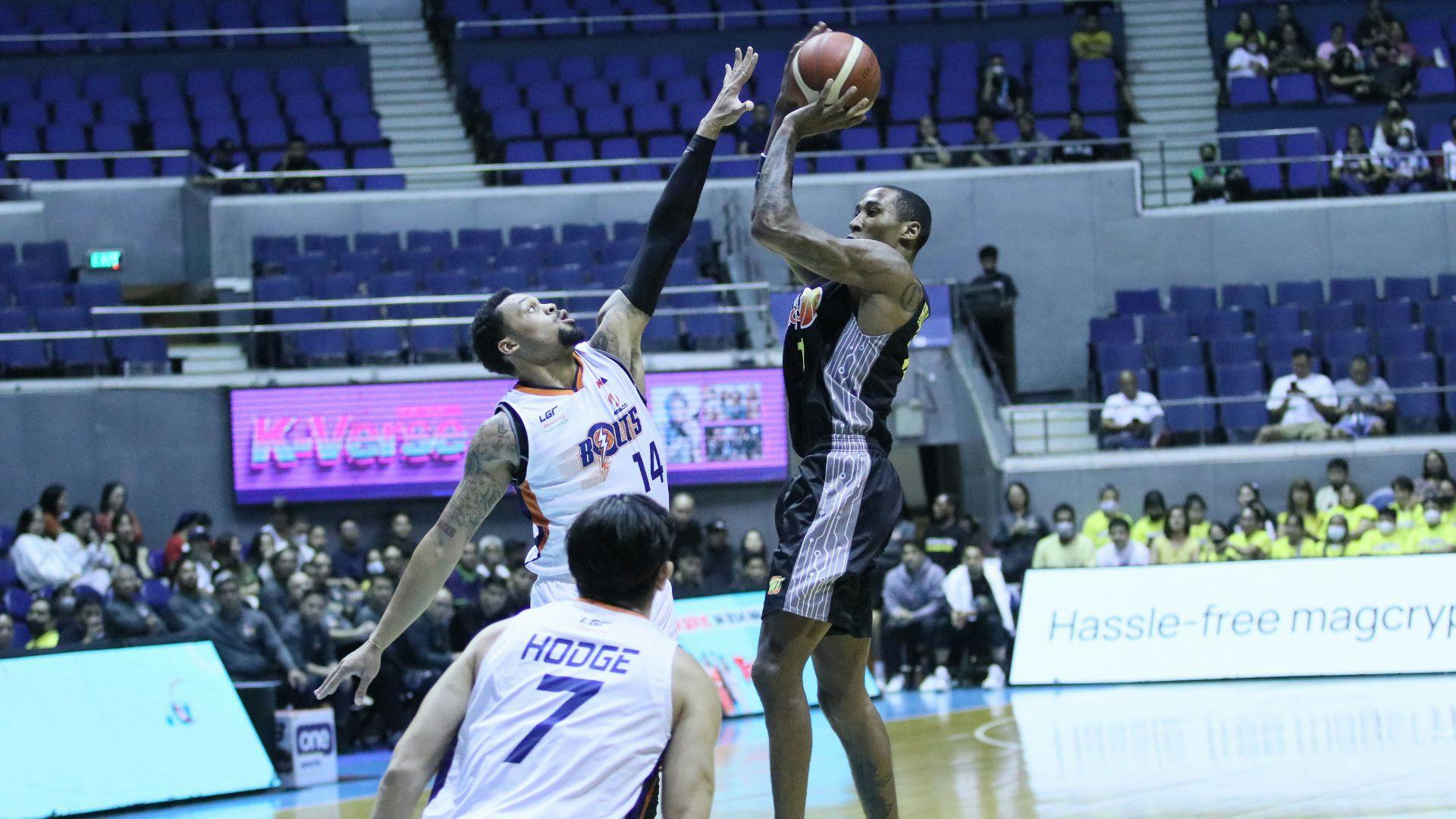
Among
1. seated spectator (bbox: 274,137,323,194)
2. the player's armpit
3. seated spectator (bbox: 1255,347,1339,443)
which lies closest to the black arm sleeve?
the player's armpit

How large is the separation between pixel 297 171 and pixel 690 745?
16930 millimetres

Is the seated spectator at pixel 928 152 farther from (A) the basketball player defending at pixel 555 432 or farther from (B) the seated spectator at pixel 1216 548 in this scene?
(A) the basketball player defending at pixel 555 432

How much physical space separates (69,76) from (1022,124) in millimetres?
11897

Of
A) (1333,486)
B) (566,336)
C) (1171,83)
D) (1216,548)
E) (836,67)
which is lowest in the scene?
(1216,548)

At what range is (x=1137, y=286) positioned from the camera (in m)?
19.3

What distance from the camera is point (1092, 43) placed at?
830 inches

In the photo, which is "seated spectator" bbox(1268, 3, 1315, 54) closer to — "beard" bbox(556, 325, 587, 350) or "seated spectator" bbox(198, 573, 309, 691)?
"seated spectator" bbox(198, 573, 309, 691)

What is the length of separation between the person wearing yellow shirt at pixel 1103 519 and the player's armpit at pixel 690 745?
39.4ft

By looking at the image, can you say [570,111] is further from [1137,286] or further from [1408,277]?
[1408,277]

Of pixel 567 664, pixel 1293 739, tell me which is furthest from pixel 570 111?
pixel 567 664

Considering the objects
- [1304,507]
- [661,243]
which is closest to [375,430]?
[1304,507]

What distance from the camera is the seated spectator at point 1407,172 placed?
19.2 m

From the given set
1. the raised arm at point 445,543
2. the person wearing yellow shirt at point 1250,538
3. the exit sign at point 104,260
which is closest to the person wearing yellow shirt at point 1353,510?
the person wearing yellow shirt at point 1250,538

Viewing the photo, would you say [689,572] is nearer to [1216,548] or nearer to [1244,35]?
[1216,548]
